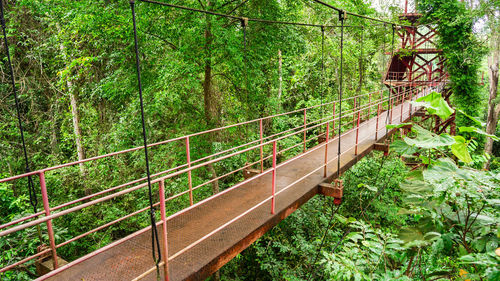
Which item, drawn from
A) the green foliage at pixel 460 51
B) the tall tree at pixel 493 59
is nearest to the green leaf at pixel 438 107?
the green foliage at pixel 460 51

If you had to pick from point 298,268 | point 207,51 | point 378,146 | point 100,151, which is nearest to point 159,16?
point 207,51

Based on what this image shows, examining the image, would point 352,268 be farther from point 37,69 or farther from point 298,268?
point 37,69

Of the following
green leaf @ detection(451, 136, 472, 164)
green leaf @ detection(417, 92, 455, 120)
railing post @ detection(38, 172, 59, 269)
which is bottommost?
railing post @ detection(38, 172, 59, 269)

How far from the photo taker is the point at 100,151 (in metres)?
8.86

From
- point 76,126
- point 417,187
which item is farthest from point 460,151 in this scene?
point 76,126

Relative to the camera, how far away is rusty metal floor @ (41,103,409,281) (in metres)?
2.34

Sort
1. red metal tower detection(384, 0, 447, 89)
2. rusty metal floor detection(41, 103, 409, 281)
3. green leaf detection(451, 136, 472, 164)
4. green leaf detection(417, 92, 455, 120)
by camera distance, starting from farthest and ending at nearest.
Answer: red metal tower detection(384, 0, 447, 89), green leaf detection(417, 92, 455, 120), green leaf detection(451, 136, 472, 164), rusty metal floor detection(41, 103, 409, 281)

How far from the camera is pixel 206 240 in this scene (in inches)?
109

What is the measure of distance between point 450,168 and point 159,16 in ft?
19.5

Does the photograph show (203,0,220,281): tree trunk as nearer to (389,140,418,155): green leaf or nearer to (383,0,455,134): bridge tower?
(389,140,418,155): green leaf

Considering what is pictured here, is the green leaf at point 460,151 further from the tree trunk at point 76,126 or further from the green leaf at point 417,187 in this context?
the tree trunk at point 76,126

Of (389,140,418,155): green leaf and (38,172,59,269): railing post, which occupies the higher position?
(389,140,418,155): green leaf

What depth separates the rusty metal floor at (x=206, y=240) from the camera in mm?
2336

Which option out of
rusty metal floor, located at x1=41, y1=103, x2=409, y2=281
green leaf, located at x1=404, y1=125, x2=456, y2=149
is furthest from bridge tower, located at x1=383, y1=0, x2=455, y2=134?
rusty metal floor, located at x1=41, y1=103, x2=409, y2=281
